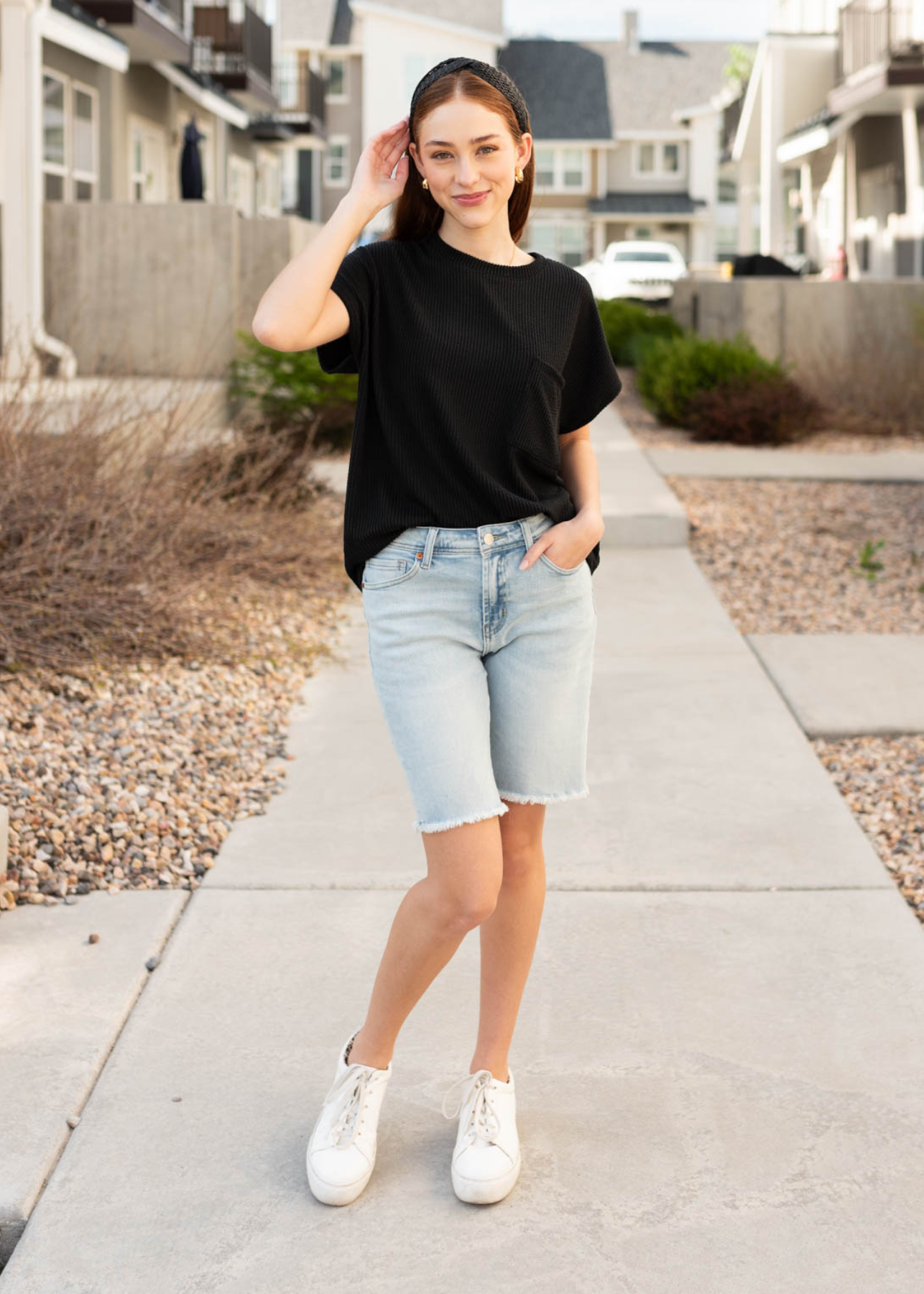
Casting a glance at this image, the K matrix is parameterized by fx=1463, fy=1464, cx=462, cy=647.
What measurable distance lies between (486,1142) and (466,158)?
5.48 ft

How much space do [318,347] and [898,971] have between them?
6.64ft

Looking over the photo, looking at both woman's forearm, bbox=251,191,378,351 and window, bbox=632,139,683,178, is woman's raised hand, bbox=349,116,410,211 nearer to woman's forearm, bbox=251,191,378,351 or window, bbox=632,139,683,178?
woman's forearm, bbox=251,191,378,351

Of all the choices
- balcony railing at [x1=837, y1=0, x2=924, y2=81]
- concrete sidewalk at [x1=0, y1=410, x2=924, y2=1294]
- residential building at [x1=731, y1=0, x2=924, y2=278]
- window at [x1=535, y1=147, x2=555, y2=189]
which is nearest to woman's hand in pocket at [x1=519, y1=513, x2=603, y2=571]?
concrete sidewalk at [x1=0, y1=410, x2=924, y2=1294]

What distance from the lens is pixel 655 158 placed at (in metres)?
47.4

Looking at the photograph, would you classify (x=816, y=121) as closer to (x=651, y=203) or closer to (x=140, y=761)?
(x=651, y=203)

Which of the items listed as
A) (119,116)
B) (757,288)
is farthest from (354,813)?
(119,116)

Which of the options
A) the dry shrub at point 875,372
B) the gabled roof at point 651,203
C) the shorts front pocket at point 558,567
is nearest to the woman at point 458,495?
the shorts front pocket at point 558,567

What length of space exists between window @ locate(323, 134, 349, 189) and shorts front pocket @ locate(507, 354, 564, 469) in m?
42.7

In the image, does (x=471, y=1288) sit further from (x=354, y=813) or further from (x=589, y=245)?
(x=589, y=245)

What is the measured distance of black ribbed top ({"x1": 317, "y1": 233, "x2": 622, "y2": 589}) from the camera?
7.89ft

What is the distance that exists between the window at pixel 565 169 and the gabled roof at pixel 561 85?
0.50 m

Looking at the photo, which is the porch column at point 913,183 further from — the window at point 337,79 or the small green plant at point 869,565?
the window at point 337,79

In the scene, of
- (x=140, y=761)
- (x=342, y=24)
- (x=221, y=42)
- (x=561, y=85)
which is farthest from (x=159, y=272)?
(x=561, y=85)

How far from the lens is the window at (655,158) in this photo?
47.2 m
